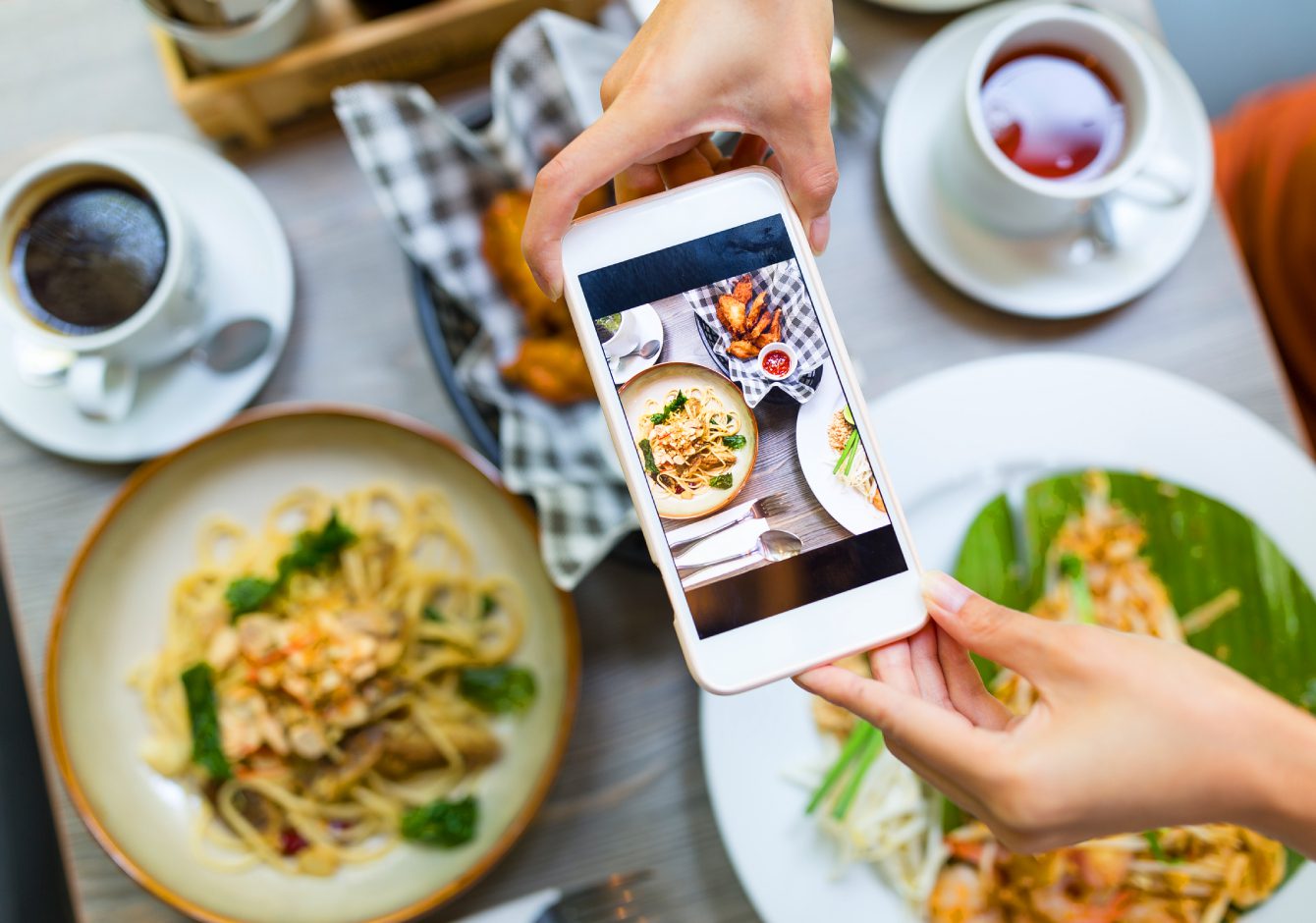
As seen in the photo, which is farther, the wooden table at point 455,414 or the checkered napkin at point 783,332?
the wooden table at point 455,414

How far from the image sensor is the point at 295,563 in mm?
1092

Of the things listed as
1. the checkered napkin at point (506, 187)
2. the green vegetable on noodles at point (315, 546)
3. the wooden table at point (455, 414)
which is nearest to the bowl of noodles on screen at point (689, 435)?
the checkered napkin at point (506, 187)

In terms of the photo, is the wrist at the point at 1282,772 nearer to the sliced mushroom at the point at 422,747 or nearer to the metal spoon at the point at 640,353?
the metal spoon at the point at 640,353

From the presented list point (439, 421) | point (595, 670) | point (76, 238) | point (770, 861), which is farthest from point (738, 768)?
point (76, 238)

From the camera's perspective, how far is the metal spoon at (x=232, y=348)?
1096 millimetres

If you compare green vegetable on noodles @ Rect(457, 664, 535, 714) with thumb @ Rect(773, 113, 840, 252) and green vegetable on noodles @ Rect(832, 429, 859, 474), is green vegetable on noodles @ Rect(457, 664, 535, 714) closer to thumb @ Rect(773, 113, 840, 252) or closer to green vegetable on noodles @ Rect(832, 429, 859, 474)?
green vegetable on noodles @ Rect(832, 429, 859, 474)

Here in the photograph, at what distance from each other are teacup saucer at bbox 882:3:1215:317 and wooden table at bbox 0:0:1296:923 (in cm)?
5

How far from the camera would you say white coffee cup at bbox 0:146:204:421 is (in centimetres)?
98

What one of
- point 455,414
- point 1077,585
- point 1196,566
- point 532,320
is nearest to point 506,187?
point 532,320

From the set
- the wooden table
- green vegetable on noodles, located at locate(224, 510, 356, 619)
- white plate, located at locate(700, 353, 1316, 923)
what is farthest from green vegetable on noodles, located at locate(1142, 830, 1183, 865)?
green vegetable on noodles, located at locate(224, 510, 356, 619)

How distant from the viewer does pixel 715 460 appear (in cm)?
73

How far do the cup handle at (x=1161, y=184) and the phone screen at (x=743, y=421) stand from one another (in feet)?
1.87

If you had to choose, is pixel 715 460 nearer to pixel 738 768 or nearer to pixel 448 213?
pixel 738 768

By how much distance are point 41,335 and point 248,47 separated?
0.39 m
